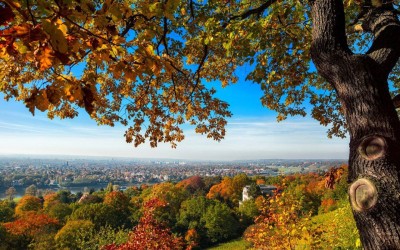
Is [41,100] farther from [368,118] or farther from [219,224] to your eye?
[219,224]

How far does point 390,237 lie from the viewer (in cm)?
251

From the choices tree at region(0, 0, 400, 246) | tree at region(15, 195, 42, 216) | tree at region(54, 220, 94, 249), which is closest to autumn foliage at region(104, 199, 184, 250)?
tree at region(0, 0, 400, 246)

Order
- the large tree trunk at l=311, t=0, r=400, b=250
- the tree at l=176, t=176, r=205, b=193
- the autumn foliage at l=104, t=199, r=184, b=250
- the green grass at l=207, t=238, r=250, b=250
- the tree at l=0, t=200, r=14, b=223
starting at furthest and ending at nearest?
the tree at l=176, t=176, r=205, b=193, the tree at l=0, t=200, r=14, b=223, the green grass at l=207, t=238, r=250, b=250, the autumn foliage at l=104, t=199, r=184, b=250, the large tree trunk at l=311, t=0, r=400, b=250

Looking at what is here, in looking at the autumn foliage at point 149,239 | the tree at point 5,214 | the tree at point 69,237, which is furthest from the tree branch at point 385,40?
the tree at point 5,214

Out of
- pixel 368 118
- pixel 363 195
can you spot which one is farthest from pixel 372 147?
pixel 363 195

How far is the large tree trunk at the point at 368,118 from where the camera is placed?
2594 millimetres

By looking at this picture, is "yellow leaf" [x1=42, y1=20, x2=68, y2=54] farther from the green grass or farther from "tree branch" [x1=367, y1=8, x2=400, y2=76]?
the green grass

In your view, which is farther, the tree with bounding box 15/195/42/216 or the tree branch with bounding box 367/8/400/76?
the tree with bounding box 15/195/42/216

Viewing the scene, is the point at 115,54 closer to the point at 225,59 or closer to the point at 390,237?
the point at 390,237

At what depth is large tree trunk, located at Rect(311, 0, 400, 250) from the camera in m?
2.59

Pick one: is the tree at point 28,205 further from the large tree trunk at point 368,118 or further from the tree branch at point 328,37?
the large tree trunk at point 368,118

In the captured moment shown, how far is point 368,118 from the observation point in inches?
116

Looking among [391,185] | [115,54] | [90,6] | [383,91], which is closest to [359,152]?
[391,185]

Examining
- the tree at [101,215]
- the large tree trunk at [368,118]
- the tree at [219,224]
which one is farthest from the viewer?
the tree at [219,224]
